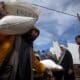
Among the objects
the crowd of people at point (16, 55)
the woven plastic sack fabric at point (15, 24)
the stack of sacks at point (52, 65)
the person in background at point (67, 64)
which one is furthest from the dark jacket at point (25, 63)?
the person in background at point (67, 64)

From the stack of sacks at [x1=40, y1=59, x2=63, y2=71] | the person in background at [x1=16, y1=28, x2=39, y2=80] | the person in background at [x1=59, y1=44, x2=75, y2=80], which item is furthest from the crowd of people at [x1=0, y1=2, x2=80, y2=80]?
the person in background at [x1=59, y1=44, x2=75, y2=80]

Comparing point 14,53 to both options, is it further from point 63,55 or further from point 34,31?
point 63,55

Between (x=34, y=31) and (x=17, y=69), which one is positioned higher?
(x=34, y=31)

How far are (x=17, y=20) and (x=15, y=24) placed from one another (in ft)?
0.13

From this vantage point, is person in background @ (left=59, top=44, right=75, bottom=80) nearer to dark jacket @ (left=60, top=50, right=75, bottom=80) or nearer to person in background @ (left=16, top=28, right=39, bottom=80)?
dark jacket @ (left=60, top=50, right=75, bottom=80)

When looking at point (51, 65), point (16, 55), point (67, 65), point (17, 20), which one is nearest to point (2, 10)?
point (17, 20)

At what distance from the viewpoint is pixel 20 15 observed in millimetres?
2789

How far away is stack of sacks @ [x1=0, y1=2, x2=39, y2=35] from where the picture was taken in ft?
8.33

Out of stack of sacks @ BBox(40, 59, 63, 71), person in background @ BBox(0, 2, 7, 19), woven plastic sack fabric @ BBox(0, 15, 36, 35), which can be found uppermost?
person in background @ BBox(0, 2, 7, 19)

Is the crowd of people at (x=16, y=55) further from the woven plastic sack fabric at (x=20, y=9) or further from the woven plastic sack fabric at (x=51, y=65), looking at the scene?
the woven plastic sack fabric at (x=51, y=65)

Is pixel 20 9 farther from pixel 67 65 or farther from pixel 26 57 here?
pixel 67 65

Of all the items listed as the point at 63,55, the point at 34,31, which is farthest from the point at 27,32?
the point at 63,55

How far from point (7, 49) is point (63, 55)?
2085mm

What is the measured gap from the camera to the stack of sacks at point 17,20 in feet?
8.33
